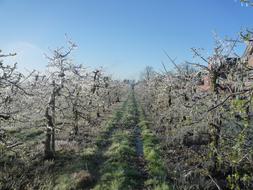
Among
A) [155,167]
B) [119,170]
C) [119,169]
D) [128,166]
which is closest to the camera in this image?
[119,170]

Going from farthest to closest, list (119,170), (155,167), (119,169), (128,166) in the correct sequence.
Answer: (128,166) < (155,167) < (119,169) < (119,170)

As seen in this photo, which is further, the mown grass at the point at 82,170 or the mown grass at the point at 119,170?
the mown grass at the point at 82,170

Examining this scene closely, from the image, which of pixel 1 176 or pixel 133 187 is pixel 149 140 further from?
pixel 1 176

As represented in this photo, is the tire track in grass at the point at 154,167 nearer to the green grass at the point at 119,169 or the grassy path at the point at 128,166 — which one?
the grassy path at the point at 128,166

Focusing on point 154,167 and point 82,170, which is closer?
point 82,170

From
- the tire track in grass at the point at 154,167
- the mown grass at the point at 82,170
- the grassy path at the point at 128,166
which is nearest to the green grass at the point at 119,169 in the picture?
the grassy path at the point at 128,166

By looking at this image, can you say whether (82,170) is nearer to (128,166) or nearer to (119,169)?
(119,169)

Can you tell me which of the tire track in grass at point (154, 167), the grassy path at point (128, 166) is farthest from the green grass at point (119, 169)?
the tire track in grass at point (154, 167)

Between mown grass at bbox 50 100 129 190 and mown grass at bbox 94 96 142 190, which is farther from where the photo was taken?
mown grass at bbox 50 100 129 190

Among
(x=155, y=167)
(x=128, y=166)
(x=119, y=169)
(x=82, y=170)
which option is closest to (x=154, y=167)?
(x=155, y=167)

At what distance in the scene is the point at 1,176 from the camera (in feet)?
41.5

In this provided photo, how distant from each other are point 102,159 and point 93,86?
68.4 ft

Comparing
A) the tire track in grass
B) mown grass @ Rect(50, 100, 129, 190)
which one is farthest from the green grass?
the tire track in grass

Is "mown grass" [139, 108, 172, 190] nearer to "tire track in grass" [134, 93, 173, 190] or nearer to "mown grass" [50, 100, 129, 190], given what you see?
"tire track in grass" [134, 93, 173, 190]
